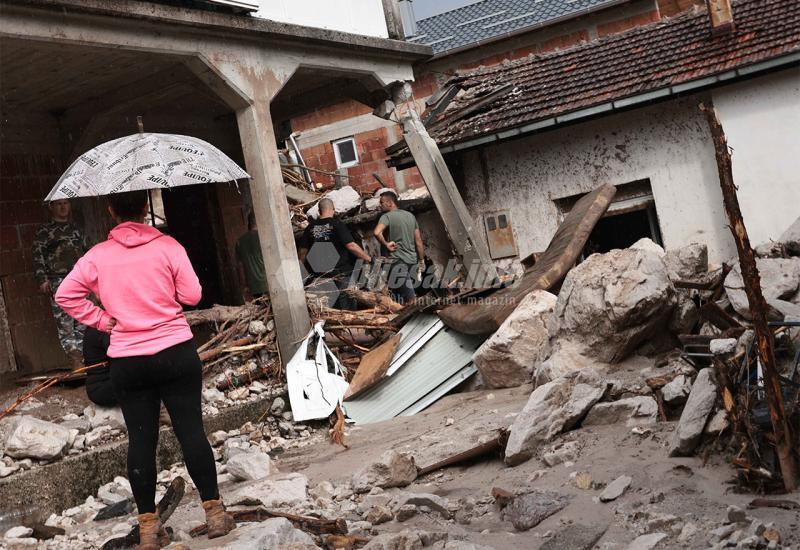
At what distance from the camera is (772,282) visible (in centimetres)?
676

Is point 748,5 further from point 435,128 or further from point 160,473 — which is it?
point 160,473

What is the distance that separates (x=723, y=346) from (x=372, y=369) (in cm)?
A: 414

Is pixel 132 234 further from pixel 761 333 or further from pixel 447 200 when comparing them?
pixel 447 200

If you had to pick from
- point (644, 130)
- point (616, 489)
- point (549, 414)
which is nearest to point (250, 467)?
point (549, 414)

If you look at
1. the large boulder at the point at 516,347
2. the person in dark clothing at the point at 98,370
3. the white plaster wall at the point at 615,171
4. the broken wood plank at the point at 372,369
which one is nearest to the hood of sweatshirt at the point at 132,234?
the person in dark clothing at the point at 98,370

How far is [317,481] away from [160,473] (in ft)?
5.55

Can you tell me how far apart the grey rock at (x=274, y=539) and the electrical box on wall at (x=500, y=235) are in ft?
29.8

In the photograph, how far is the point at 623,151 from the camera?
1234 cm

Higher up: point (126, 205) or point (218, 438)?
point (126, 205)

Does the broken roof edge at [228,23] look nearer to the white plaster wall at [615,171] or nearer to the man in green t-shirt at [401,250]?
the man in green t-shirt at [401,250]

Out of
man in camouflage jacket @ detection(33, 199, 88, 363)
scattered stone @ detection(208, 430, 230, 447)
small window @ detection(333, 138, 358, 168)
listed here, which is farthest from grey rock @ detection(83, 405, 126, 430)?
small window @ detection(333, 138, 358, 168)

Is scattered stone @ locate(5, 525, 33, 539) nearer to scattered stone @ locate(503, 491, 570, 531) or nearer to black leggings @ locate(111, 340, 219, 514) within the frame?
black leggings @ locate(111, 340, 219, 514)

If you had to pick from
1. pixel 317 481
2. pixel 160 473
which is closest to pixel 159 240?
pixel 317 481

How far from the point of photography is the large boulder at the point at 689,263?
27.1ft
